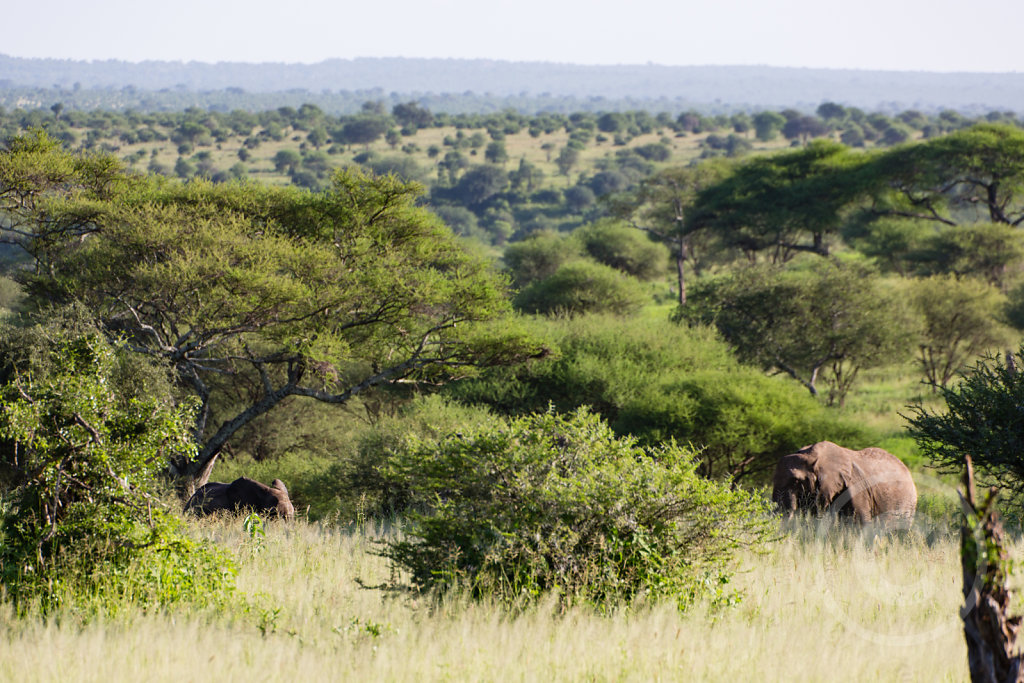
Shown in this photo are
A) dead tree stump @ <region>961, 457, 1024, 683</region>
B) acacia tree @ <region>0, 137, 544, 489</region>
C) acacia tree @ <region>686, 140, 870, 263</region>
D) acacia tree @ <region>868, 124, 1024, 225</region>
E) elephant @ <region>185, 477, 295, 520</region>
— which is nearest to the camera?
dead tree stump @ <region>961, 457, 1024, 683</region>

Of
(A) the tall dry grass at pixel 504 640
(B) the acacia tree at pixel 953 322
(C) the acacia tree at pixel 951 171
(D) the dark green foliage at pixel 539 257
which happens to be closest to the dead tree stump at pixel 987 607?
(A) the tall dry grass at pixel 504 640

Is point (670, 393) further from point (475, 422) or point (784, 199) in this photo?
point (784, 199)

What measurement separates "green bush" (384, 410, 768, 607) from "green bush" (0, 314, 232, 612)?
1.60m

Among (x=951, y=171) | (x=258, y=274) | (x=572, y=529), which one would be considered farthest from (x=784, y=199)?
(x=572, y=529)

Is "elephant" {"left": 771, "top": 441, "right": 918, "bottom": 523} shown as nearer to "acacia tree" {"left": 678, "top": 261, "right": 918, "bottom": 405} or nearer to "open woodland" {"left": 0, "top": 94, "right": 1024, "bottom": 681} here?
"open woodland" {"left": 0, "top": 94, "right": 1024, "bottom": 681}

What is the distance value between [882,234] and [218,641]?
4481 centimetres

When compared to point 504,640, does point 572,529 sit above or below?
above

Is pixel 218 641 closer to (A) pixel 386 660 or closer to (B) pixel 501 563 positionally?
(A) pixel 386 660

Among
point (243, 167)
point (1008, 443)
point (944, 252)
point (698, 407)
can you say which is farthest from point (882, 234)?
point (243, 167)

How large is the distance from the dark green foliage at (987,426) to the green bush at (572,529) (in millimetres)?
6356

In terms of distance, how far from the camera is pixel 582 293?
1415 inches

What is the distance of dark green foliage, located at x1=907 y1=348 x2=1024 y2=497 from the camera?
39.9 feet

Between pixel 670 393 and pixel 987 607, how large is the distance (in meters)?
15.5

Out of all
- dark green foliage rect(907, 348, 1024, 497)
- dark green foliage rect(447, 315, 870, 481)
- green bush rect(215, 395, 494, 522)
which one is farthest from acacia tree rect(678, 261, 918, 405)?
dark green foliage rect(907, 348, 1024, 497)
